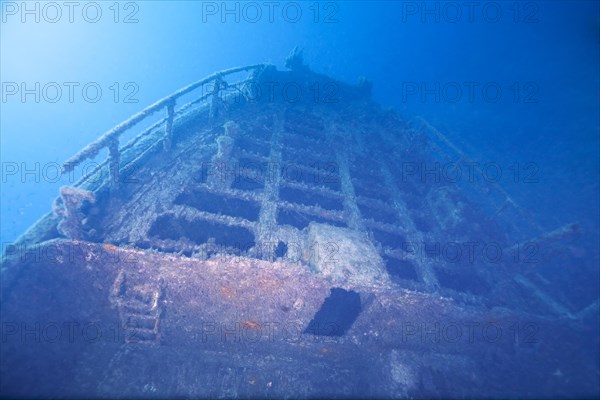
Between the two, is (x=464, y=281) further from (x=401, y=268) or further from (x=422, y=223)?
(x=422, y=223)

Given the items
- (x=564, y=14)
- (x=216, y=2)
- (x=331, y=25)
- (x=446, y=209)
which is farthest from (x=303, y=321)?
(x=216, y=2)

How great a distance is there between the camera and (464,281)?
5.02 meters

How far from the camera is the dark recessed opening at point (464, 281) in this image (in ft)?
15.4

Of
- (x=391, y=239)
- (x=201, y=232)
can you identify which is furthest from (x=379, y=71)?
(x=201, y=232)

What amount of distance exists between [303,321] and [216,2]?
123 m

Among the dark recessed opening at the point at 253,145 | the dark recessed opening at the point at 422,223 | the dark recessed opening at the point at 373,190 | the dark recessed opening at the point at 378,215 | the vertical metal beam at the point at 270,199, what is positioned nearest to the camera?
the vertical metal beam at the point at 270,199

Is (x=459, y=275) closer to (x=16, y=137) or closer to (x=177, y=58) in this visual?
(x=16, y=137)

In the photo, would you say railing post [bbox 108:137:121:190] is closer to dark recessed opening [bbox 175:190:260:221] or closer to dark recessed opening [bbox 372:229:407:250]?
dark recessed opening [bbox 175:190:260:221]

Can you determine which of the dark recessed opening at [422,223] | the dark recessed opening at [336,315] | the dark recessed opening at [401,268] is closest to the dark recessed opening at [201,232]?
the dark recessed opening at [336,315]

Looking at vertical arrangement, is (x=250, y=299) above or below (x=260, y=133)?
below

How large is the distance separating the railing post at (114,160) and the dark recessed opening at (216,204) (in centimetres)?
84

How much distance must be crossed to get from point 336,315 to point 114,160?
3.71 m

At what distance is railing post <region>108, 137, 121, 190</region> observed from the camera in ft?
12.1

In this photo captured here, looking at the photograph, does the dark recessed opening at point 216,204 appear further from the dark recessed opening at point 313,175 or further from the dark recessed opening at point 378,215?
the dark recessed opening at point 378,215
